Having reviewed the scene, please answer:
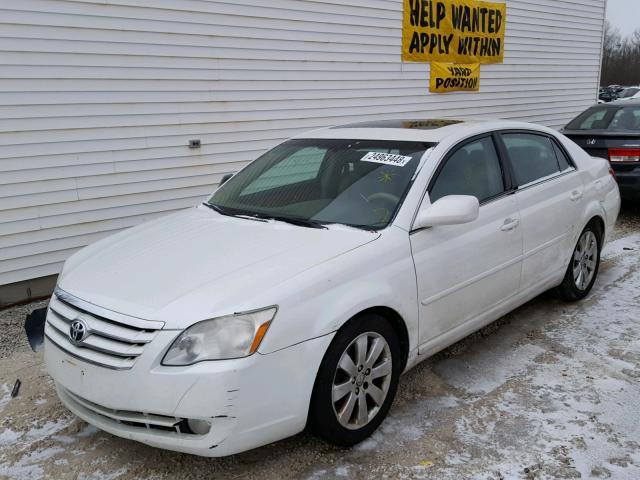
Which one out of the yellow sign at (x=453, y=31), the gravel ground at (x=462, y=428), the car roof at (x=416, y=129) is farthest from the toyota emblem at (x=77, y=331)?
the yellow sign at (x=453, y=31)

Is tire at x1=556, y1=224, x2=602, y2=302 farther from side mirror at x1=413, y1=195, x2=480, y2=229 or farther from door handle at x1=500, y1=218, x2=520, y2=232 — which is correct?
side mirror at x1=413, y1=195, x2=480, y2=229

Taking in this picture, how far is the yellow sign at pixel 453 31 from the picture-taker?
28.8ft

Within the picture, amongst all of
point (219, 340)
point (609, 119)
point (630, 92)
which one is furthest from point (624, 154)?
point (630, 92)

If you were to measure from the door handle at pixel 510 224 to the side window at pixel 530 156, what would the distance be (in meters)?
0.32

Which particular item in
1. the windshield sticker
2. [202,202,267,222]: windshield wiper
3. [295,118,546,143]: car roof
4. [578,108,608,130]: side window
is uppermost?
[295,118,546,143]: car roof

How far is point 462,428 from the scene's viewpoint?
3053 millimetres

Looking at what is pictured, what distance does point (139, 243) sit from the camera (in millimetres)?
3260

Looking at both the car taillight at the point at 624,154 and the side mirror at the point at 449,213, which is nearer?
the side mirror at the point at 449,213

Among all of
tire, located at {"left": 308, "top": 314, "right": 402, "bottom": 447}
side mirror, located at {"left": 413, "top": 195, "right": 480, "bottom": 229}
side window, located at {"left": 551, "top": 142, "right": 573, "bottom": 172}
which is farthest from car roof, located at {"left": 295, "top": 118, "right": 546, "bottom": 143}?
tire, located at {"left": 308, "top": 314, "right": 402, "bottom": 447}

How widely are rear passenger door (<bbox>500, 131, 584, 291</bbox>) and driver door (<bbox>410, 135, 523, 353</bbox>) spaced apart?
15 cm

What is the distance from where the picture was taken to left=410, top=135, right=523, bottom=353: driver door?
3170 mm

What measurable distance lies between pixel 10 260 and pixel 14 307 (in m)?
0.42

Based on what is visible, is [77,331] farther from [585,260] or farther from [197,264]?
[585,260]

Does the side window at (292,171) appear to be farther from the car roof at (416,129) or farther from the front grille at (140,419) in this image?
the front grille at (140,419)
